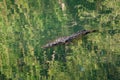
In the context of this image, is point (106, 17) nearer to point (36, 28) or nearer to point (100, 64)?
point (100, 64)

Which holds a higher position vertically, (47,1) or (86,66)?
(47,1)

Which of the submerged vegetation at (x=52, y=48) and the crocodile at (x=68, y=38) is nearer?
the submerged vegetation at (x=52, y=48)

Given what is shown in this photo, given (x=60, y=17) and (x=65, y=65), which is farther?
(x=60, y=17)

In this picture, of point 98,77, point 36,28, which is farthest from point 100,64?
point 36,28

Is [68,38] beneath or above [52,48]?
above

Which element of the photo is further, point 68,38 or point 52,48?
point 52,48

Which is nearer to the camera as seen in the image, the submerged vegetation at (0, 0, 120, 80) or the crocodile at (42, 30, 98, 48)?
the submerged vegetation at (0, 0, 120, 80)

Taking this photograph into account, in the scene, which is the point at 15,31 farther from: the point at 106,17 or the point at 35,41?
the point at 106,17

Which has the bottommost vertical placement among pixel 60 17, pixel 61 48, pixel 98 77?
pixel 98 77
